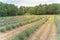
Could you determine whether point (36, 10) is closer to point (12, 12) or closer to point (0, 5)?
point (12, 12)

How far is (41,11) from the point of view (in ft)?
81.5

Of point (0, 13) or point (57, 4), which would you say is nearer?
point (57, 4)

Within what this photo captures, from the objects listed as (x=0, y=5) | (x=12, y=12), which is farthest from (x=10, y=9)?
(x=0, y=5)

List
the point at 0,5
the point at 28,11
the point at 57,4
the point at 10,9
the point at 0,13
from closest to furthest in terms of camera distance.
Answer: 1. the point at 57,4
2. the point at 28,11
3. the point at 0,13
4. the point at 10,9
5. the point at 0,5

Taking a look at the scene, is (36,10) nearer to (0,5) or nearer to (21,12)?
(21,12)

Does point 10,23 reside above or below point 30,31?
below

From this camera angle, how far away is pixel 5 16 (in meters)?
27.9

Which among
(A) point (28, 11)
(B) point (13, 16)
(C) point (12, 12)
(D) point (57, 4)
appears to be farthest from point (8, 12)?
(D) point (57, 4)

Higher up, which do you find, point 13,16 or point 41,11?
point 41,11

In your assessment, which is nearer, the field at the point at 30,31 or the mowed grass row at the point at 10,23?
the field at the point at 30,31

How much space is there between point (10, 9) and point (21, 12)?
724 cm

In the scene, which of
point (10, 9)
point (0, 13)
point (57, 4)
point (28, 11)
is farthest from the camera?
point (10, 9)

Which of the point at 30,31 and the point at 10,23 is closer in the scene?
the point at 30,31

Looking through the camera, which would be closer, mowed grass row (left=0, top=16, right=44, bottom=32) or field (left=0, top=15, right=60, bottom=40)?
field (left=0, top=15, right=60, bottom=40)
